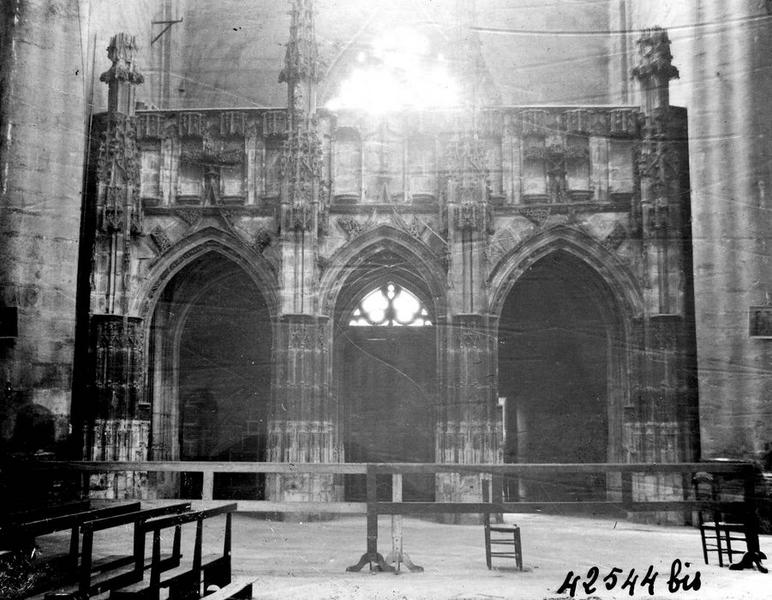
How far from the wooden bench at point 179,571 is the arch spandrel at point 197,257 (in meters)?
9.87

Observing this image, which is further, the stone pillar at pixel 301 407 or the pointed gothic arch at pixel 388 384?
the pointed gothic arch at pixel 388 384

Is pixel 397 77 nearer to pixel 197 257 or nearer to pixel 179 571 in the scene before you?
pixel 197 257

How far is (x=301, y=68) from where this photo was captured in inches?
696

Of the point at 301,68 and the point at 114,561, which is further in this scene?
the point at 301,68

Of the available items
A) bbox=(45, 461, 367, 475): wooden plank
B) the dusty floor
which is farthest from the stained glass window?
bbox=(45, 461, 367, 475): wooden plank

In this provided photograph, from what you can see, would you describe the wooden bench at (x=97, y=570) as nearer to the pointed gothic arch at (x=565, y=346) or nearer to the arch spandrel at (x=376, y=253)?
the arch spandrel at (x=376, y=253)

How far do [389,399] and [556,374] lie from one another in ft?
13.0

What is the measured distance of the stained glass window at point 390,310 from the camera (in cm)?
1944

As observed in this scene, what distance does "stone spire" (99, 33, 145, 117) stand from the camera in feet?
58.3

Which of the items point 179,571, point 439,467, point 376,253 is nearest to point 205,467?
point 439,467

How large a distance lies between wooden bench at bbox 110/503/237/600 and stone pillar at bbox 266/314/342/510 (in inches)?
337


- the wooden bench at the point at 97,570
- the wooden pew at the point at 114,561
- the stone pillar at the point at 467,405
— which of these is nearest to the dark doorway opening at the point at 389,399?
the stone pillar at the point at 467,405

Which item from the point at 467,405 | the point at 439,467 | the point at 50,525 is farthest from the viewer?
the point at 467,405

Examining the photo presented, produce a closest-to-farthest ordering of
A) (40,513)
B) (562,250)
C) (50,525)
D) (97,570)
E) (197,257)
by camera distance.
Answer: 1. (50,525)
2. (97,570)
3. (40,513)
4. (562,250)
5. (197,257)
